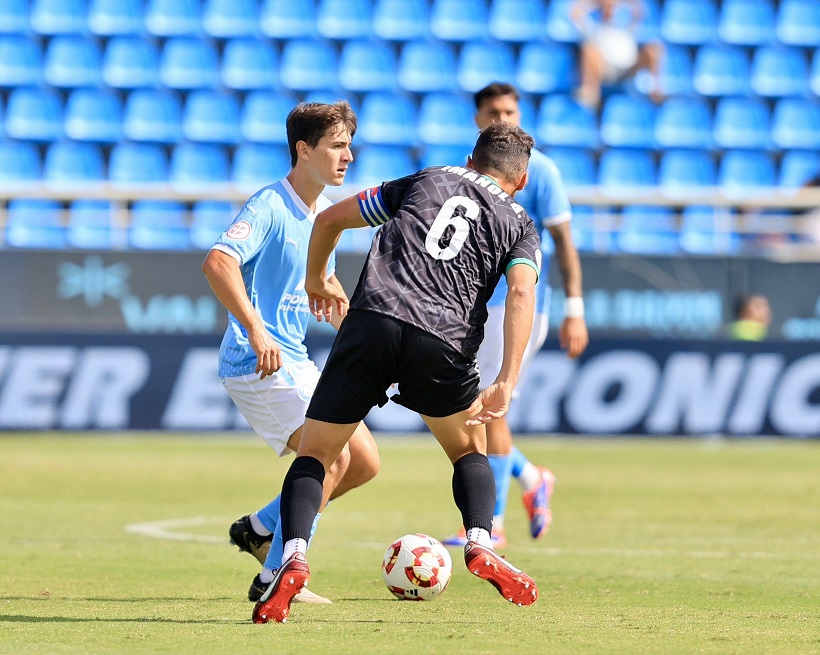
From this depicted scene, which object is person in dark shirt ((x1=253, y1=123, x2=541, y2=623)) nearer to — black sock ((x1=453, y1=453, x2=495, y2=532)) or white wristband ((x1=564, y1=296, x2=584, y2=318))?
black sock ((x1=453, y1=453, x2=495, y2=532))

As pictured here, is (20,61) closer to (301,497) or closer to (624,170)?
(624,170)

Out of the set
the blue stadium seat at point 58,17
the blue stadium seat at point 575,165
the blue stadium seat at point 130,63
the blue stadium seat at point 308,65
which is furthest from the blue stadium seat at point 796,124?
the blue stadium seat at point 58,17

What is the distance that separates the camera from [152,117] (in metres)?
17.6

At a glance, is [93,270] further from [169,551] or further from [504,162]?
[504,162]

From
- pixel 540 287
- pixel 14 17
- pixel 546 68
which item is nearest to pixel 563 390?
pixel 546 68

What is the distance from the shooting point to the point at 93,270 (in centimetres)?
1438

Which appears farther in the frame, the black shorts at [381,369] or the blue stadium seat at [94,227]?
the blue stadium seat at [94,227]

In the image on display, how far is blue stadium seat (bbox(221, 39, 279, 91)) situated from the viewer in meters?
18.0

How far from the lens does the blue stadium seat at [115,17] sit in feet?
59.7

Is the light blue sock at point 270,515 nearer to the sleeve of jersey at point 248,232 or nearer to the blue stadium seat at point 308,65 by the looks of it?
the sleeve of jersey at point 248,232

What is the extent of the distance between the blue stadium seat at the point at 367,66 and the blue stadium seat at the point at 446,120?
2.06 feet

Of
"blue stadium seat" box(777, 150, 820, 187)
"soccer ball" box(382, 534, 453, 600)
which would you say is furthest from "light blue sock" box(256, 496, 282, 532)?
"blue stadium seat" box(777, 150, 820, 187)

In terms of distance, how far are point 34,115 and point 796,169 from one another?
1011 cm

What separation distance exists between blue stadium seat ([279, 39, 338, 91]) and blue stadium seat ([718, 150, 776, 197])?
17.6ft
